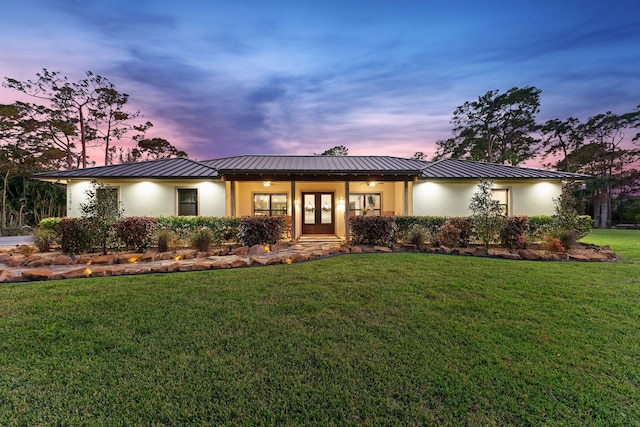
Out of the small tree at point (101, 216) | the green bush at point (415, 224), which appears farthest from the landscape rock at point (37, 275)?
the green bush at point (415, 224)

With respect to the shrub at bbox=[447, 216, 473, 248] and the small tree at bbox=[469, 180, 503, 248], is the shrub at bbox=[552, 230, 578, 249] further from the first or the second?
the shrub at bbox=[447, 216, 473, 248]

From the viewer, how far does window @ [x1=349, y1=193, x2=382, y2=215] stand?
13.2 m

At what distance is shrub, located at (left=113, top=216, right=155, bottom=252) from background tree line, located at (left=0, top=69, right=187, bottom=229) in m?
17.0

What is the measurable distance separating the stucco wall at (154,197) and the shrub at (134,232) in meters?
3.19

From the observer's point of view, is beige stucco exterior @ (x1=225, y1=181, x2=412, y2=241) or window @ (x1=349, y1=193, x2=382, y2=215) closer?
beige stucco exterior @ (x1=225, y1=181, x2=412, y2=241)

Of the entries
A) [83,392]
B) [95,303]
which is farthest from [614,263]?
[95,303]

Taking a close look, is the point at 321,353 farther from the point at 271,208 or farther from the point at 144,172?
the point at 144,172

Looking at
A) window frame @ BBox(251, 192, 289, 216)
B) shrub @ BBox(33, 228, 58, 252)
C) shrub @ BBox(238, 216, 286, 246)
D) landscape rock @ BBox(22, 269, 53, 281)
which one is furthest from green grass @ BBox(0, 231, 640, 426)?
window frame @ BBox(251, 192, 289, 216)

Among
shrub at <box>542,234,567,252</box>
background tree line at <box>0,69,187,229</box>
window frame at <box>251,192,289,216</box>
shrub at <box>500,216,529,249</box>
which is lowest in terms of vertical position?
shrub at <box>542,234,567,252</box>

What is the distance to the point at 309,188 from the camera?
12.9m

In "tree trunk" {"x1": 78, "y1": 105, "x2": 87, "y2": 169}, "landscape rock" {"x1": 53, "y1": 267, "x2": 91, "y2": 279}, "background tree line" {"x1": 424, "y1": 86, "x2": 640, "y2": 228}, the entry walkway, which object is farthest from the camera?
"background tree line" {"x1": 424, "y1": 86, "x2": 640, "y2": 228}

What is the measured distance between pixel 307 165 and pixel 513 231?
322 inches

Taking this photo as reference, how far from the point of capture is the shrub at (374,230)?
27.2ft

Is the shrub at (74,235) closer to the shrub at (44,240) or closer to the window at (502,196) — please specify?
the shrub at (44,240)
